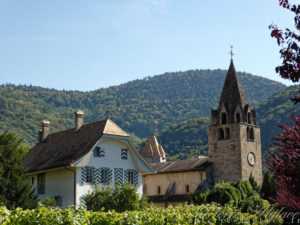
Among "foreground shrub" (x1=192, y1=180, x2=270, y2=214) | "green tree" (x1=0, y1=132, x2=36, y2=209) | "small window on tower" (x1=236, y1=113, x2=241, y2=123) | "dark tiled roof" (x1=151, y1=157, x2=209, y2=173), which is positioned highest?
"small window on tower" (x1=236, y1=113, x2=241, y2=123)

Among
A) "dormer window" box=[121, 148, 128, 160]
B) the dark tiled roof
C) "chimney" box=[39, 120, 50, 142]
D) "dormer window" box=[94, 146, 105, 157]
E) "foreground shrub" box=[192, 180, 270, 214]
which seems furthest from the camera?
the dark tiled roof

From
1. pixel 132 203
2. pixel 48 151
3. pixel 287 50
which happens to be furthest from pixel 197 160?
pixel 287 50

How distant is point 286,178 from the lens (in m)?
11.9

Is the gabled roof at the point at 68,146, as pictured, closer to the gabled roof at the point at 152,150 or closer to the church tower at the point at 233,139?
the church tower at the point at 233,139

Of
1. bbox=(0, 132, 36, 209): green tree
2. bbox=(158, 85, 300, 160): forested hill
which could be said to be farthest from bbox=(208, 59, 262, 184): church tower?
bbox=(158, 85, 300, 160): forested hill

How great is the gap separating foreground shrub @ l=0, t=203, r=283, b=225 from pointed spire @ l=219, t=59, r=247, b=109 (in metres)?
39.2

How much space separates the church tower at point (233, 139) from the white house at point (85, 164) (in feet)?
62.0

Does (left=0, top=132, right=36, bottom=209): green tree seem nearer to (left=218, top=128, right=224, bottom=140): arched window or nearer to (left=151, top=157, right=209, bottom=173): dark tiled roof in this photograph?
(left=151, top=157, right=209, bottom=173): dark tiled roof

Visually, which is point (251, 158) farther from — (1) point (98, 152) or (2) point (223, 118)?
(1) point (98, 152)

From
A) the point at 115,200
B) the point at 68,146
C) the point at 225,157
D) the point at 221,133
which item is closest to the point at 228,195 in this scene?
the point at 115,200

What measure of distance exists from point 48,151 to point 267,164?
33.2 m

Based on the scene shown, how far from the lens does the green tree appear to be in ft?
101

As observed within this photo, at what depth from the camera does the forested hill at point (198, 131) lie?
97625 mm

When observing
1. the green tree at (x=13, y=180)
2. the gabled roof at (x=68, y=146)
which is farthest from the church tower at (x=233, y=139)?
the green tree at (x=13, y=180)
